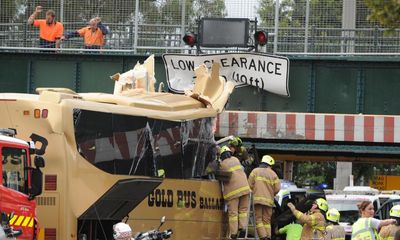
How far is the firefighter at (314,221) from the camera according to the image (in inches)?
720

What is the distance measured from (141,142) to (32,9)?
32.5ft

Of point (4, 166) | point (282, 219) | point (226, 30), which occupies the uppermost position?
point (226, 30)

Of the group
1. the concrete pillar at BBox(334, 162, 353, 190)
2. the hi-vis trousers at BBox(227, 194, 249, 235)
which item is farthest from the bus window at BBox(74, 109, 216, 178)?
the concrete pillar at BBox(334, 162, 353, 190)

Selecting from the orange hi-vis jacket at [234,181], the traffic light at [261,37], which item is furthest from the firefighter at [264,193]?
the traffic light at [261,37]

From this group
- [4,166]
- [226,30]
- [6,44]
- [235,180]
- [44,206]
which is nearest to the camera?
[4,166]

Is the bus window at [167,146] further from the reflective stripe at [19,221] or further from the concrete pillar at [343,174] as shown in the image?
the concrete pillar at [343,174]

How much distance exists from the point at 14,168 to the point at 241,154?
22.8ft

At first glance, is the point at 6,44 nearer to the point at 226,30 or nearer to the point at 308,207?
the point at 226,30

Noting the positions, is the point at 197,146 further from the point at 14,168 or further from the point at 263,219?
the point at 14,168

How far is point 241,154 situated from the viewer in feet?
66.9

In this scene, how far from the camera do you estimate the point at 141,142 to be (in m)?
16.9

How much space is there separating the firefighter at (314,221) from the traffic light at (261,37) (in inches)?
218

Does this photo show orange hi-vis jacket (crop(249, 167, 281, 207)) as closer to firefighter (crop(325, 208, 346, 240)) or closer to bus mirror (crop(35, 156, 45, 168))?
firefighter (crop(325, 208, 346, 240))

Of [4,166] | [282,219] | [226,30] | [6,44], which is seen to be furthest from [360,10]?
[4,166]
